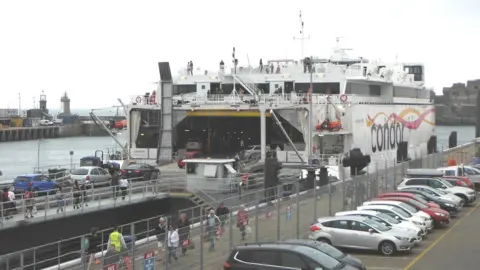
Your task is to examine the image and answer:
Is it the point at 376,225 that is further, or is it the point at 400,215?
the point at 400,215

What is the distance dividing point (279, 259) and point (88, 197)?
45.6ft

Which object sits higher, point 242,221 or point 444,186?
point 242,221

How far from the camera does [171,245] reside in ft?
46.4

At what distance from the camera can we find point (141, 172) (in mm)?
32438

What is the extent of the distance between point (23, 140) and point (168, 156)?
107 metres

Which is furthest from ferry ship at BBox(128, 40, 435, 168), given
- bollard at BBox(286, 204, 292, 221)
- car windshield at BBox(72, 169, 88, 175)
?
bollard at BBox(286, 204, 292, 221)

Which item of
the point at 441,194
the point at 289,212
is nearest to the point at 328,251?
the point at 289,212

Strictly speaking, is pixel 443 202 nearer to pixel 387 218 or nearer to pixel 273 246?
pixel 387 218

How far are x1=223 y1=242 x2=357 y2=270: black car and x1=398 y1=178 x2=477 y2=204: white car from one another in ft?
55.9

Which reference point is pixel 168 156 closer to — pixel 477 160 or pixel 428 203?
pixel 428 203

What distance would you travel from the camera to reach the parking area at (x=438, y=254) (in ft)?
55.9

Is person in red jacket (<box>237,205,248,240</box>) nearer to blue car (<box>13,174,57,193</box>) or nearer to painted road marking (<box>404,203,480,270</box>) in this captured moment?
painted road marking (<box>404,203,480,270</box>)

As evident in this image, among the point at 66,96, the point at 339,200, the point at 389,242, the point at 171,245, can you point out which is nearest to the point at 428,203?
the point at 339,200

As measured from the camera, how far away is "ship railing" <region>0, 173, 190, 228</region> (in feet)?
74.4
